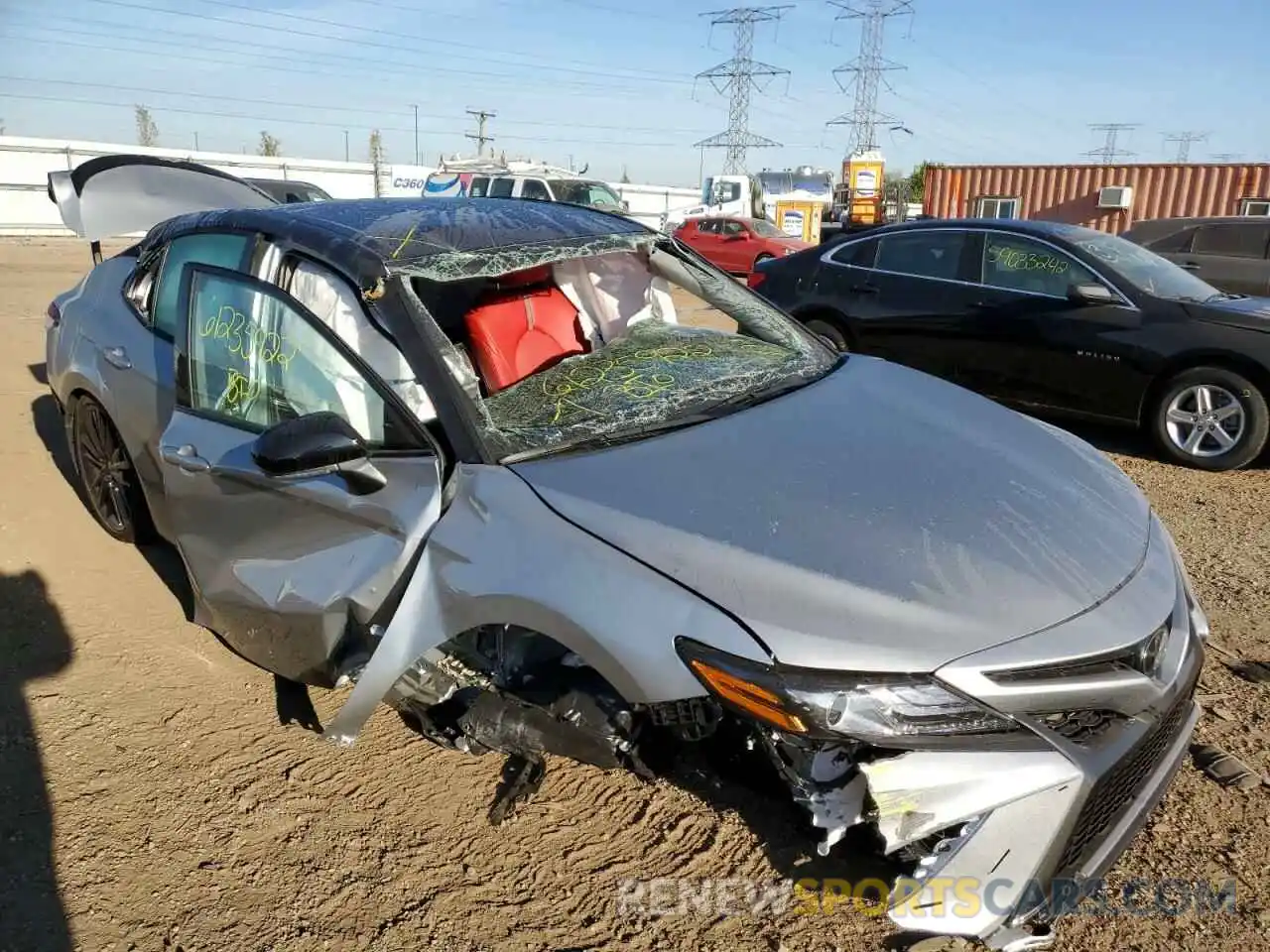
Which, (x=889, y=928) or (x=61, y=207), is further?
(x=61, y=207)

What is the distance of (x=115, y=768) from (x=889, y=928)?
90.7 inches

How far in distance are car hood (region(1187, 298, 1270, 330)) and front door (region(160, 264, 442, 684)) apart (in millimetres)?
5324

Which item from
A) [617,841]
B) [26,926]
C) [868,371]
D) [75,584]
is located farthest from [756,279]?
[26,926]

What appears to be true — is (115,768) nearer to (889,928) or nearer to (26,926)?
(26,926)

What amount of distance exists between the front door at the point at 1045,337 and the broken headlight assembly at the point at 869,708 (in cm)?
480

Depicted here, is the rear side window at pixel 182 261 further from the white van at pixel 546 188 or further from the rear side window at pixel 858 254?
the white van at pixel 546 188

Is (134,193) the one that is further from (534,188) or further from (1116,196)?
(1116,196)

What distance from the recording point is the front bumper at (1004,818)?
5.77 feet

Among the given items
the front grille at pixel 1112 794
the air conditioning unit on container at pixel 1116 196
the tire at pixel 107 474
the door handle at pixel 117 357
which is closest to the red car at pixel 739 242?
the air conditioning unit on container at pixel 1116 196

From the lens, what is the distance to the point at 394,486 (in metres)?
2.41

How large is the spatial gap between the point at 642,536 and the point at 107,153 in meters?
30.1

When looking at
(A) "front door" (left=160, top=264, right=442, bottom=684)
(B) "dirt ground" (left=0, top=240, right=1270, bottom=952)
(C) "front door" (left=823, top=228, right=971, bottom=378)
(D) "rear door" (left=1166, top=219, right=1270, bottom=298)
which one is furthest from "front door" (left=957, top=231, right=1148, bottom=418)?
(A) "front door" (left=160, top=264, right=442, bottom=684)

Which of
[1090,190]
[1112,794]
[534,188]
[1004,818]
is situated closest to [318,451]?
[1004,818]

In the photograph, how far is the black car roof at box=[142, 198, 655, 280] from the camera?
264 centimetres
